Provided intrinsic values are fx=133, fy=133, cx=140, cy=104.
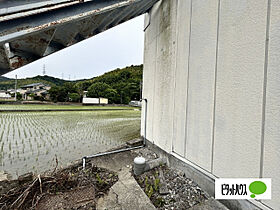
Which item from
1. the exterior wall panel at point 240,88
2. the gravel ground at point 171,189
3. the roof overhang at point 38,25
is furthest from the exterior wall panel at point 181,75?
the roof overhang at point 38,25

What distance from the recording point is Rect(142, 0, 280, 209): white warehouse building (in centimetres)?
88

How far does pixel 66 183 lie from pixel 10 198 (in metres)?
0.50

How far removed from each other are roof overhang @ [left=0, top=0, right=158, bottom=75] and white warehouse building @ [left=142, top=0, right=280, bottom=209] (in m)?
0.87

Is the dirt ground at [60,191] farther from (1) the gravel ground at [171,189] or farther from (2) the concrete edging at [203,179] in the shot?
(2) the concrete edging at [203,179]

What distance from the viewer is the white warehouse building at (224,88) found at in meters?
0.88

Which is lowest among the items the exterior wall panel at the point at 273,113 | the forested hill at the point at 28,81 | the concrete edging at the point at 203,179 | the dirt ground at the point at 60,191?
the dirt ground at the point at 60,191

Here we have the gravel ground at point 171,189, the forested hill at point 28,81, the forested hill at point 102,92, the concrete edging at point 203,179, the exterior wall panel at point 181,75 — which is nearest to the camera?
the concrete edging at point 203,179

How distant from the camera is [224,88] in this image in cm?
116

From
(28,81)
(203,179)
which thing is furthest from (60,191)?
(28,81)

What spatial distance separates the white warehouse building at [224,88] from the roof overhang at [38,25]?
872mm

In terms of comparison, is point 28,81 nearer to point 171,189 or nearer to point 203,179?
point 171,189

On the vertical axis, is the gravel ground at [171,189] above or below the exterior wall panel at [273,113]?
below

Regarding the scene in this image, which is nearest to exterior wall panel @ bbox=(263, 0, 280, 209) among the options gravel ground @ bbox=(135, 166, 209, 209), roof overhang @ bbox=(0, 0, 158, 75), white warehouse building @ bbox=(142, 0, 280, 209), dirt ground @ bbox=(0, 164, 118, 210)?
white warehouse building @ bbox=(142, 0, 280, 209)

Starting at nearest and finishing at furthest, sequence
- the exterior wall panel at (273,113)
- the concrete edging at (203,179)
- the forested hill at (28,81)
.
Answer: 1. the exterior wall panel at (273,113)
2. the concrete edging at (203,179)
3. the forested hill at (28,81)
